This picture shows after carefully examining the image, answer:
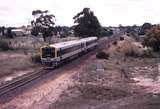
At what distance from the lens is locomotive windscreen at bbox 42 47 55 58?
40.9 metres

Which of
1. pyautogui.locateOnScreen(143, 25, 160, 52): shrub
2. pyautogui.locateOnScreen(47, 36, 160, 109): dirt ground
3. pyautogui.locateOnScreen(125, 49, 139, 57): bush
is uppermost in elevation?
pyautogui.locateOnScreen(143, 25, 160, 52): shrub

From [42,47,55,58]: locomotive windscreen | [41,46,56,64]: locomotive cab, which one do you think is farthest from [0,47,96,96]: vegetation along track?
[42,47,55,58]: locomotive windscreen

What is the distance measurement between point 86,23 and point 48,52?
5808 centimetres

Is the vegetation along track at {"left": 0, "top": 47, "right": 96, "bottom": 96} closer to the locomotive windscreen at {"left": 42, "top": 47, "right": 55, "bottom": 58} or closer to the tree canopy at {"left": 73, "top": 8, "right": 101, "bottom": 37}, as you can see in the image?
the locomotive windscreen at {"left": 42, "top": 47, "right": 55, "bottom": 58}

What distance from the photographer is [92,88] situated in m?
28.0

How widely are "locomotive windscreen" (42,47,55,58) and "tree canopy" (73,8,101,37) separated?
187 feet

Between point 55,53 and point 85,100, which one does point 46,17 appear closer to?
point 55,53

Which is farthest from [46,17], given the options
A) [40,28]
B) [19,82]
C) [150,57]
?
[19,82]

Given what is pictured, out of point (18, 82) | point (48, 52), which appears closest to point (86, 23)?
point (48, 52)

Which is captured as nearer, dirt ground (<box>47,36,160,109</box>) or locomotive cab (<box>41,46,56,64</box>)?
dirt ground (<box>47,36,160,109</box>)

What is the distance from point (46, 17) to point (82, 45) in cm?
4707

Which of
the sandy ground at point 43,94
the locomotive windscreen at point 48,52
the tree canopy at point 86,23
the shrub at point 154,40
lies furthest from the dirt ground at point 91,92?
the tree canopy at point 86,23

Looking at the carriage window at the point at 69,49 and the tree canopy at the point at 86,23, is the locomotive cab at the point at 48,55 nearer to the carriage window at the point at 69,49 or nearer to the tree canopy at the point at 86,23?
the carriage window at the point at 69,49

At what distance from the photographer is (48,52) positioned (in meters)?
41.2
